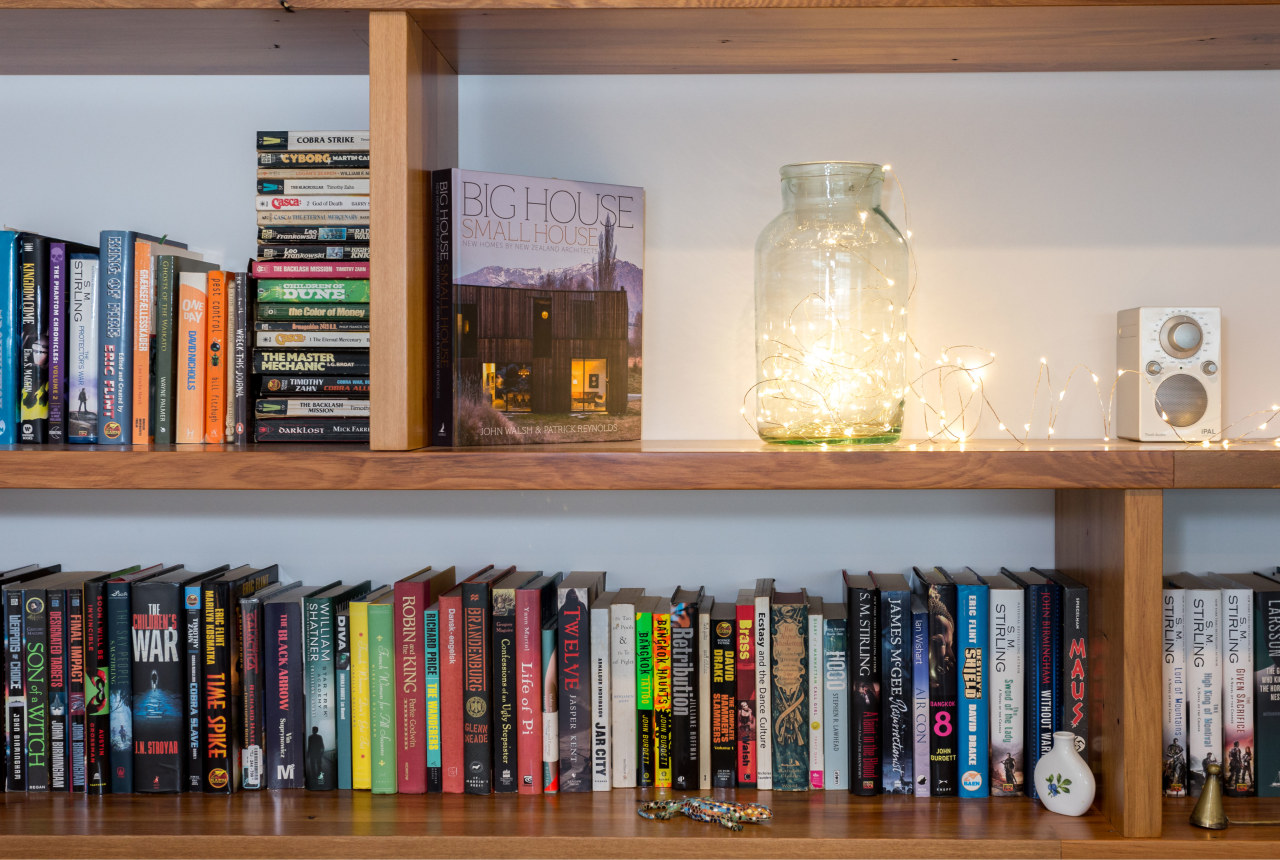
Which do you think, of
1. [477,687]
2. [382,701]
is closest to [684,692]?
[477,687]

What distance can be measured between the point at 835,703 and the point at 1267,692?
482mm

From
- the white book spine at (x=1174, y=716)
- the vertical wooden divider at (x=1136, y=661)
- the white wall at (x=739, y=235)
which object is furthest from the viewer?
the white wall at (x=739, y=235)

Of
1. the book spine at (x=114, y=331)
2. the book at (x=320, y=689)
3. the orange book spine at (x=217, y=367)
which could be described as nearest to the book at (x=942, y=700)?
the book at (x=320, y=689)

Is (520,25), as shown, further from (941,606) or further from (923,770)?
(923,770)

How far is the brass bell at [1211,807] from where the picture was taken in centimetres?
99

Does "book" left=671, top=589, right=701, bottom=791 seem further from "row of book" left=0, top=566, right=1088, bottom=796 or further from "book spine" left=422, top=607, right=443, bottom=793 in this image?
"book spine" left=422, top=607, right=443, bottom=793

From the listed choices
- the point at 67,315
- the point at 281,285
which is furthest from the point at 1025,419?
the point at 67,315

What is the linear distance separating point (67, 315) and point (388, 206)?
17.7 inches

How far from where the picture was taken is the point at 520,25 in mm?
1059

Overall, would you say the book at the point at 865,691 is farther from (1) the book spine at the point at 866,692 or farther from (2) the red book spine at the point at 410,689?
(2) the red book spine at the point at 410,689

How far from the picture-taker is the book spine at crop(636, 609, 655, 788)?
3.63ft

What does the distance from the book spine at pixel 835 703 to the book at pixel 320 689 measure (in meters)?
0.57

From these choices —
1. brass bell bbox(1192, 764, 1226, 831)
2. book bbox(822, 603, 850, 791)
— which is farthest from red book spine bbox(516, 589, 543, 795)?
brass bell bbox(1192, 764, 1226, 831)

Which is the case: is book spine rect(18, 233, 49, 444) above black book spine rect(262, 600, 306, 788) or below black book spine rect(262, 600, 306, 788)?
above
